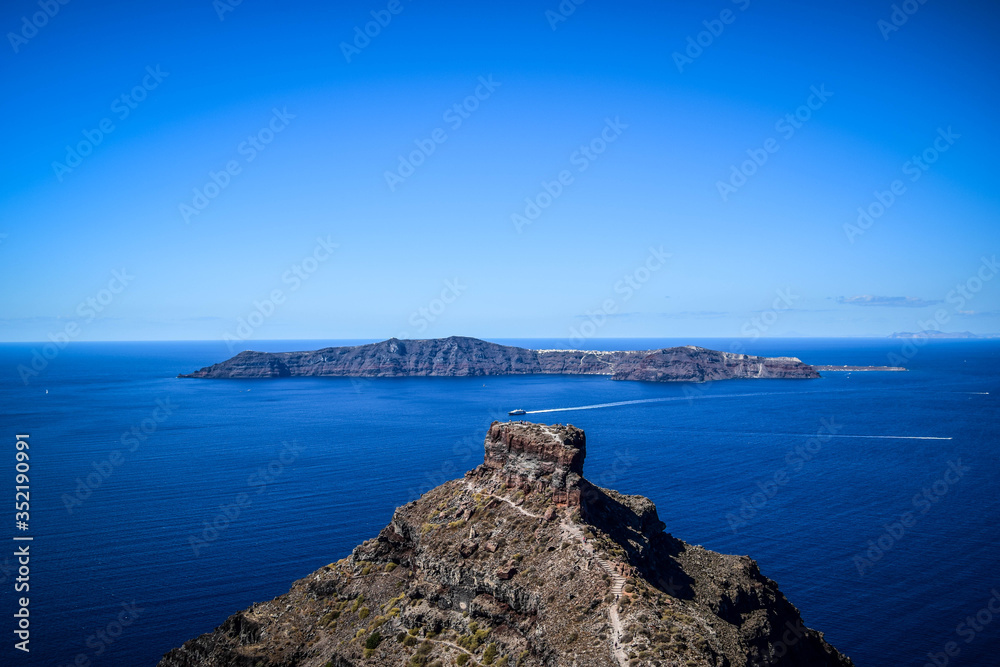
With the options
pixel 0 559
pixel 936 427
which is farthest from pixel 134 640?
pixel 936 427

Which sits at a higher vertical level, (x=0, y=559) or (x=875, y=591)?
(x=0, y=559)

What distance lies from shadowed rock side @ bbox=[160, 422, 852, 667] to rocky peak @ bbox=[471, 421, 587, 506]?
85 millimetres

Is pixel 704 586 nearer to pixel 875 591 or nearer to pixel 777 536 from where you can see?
pixel 875 591

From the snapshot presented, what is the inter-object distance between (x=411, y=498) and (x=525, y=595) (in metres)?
56.2

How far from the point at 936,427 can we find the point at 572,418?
85.1 meters

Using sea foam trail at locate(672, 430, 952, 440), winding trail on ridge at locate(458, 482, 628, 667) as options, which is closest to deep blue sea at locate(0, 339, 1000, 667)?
sea foam trail at locate(672, 430, 952, 440)

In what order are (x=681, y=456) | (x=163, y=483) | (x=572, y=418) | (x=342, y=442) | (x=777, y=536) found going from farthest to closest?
(x=572, y=418), (x=342, y=442), (x=681, y=456), (x=163, y=483), (x=777, y=536)

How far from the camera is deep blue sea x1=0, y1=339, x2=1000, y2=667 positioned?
51625 mm

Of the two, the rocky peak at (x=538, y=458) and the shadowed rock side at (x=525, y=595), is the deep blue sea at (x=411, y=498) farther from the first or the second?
the rocky peak at (x=538, y=458)

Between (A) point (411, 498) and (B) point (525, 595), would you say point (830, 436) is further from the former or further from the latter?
(B) point (525, 595)

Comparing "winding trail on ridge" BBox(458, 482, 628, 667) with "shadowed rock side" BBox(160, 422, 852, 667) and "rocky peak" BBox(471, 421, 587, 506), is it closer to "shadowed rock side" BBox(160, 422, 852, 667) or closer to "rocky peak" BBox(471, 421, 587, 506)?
"shadowed rock side" BBox(160, 422, 852, 667)

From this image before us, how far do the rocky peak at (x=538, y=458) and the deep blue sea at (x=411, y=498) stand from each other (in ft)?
100

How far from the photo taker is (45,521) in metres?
73.6

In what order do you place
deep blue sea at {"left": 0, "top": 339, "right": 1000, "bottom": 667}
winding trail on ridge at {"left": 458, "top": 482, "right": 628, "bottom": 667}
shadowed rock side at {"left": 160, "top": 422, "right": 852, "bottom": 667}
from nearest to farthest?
winding trail on ridge at {"left": 458, "top": 482, "right": 628, "bottom": 667}, shadowed rock side at {"left": 160, "top": 422, "right": 852, "bottom": 667}, deep blue sea at {"left": 0, "top": 339, "right": 1000, "bottom": 667}
